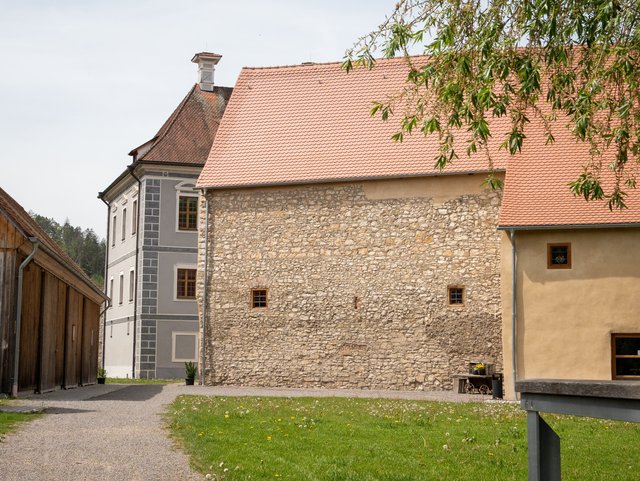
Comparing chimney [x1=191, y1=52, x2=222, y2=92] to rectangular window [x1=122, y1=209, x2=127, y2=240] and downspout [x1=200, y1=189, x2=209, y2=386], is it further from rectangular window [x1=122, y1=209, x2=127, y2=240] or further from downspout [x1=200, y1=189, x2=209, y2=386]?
downspout [x1=200, y1=189, x2=209, y2=386]

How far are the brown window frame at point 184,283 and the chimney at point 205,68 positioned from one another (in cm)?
904

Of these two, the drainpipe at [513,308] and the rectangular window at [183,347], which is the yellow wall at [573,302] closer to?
the drainpipe at [513,308]

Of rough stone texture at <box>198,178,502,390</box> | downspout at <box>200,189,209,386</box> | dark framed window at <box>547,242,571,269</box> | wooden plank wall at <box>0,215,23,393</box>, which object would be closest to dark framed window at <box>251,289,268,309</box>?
rough stone texture at <box>198,178,502,390</box>

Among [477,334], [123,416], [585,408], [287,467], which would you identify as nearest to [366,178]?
[477,334]

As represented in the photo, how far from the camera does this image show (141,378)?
39.3 metres

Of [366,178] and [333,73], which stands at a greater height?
[333,73]

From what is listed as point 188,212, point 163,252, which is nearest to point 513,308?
point 163,252

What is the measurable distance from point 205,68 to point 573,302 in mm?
26394

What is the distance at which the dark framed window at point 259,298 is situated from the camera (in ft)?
94.6

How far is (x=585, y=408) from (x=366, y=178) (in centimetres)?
2270

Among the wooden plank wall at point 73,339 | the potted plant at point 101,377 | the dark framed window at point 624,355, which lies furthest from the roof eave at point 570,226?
the potted plant at point 101,377

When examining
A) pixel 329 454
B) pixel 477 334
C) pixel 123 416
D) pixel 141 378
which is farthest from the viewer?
pixel 141 378

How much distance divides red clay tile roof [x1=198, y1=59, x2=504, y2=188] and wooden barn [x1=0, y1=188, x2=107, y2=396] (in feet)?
19.2

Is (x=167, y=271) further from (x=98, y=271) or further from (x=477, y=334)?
(x=98, y=271)
